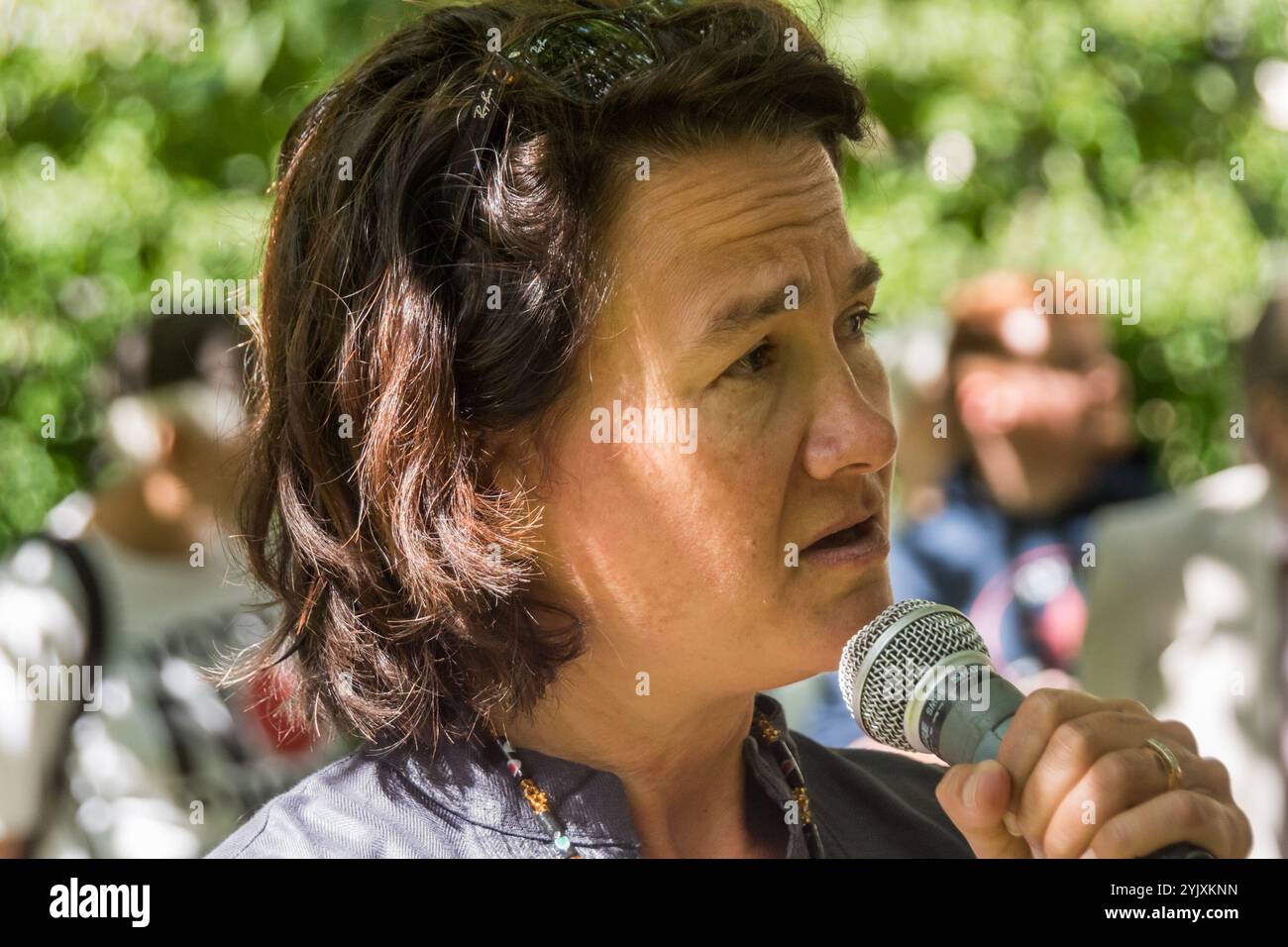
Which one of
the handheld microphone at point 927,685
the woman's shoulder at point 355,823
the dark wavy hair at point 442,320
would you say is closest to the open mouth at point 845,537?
the handheld microphone at point 927,685

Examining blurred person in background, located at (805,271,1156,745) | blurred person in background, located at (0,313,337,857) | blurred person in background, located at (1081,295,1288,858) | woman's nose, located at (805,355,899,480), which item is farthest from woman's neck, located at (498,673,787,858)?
blurred person in background, located at (805,271,1156,745)

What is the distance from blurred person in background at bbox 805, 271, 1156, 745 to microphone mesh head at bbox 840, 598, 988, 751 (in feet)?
7.73

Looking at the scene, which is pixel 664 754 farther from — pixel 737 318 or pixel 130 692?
pixel 130 692

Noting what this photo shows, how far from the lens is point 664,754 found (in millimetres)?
1963

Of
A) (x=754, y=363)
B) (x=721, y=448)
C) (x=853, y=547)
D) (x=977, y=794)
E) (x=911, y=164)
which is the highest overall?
(x=911, y=164)

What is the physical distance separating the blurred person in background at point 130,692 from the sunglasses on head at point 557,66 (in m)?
1.54

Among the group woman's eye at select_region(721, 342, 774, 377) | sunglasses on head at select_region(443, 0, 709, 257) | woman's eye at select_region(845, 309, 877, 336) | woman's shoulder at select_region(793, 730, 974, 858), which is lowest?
woman's shoulder at select_region(793, 730, 974, 858)

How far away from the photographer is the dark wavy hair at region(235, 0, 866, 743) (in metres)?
1.83

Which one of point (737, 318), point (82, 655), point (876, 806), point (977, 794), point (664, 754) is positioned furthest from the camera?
point (82, 655)

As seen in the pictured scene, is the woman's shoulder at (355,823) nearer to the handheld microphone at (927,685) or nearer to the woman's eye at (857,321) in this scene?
the handheld microphone at (927,685)

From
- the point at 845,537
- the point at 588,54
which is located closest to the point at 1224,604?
the point at 845,537

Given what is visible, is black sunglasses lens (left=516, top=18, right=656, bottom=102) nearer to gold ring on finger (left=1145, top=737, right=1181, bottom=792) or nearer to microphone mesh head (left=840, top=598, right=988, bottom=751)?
microphone mesh head (left=840, top=598, right=988, bottom=751)

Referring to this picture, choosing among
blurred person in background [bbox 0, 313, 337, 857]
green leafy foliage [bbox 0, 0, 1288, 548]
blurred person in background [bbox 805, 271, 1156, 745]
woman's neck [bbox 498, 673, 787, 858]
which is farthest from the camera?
green leafy foliage [bbox 0, 0, 1288, 548]

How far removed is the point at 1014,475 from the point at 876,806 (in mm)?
2307
